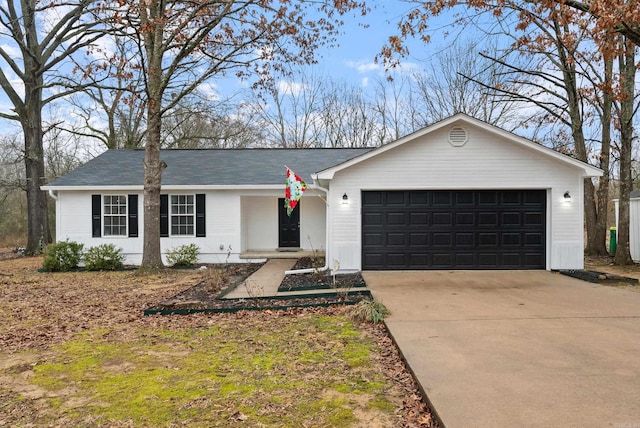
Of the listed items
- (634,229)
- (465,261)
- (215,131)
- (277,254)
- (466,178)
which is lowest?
(277,254)

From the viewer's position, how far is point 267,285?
9.10 metres

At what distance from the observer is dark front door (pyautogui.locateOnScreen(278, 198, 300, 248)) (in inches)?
590

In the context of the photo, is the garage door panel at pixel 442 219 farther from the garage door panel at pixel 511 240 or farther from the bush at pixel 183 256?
the bush at pixel 183 256

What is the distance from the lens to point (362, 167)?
1030 cm

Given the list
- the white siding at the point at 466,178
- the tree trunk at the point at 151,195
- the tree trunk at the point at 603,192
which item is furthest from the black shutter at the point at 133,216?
the tree trunk at the point at 603,192

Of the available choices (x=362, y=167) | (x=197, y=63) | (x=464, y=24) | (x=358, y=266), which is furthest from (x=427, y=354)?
(x=197, y=63)

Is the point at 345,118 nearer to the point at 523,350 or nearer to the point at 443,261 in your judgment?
the point at 443,261

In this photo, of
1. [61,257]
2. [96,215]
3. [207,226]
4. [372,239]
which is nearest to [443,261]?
[372,239]

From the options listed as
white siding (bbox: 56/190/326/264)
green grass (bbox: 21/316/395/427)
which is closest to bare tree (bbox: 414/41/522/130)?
white siding (bbox: 56/190/326/264)

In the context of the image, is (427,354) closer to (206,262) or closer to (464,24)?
(464,24)

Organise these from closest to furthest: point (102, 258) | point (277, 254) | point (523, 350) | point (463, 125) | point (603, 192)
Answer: point (523, 350), point (463, 125), point (102, 258), point (277, 254), point (603, 192)

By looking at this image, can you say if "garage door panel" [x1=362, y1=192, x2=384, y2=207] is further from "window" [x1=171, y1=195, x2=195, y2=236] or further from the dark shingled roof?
"window" [x1=171, y1=195, x2=195, y2=236]

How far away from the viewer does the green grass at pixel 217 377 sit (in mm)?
3373

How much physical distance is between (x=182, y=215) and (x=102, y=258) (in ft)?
9.03
